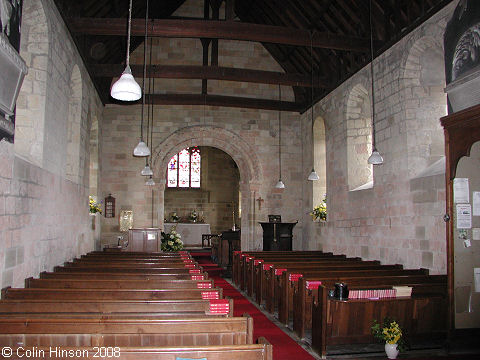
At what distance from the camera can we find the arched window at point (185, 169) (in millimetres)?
20812

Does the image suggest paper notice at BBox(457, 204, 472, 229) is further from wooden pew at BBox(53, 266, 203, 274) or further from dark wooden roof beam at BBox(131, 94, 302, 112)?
dark wooden roof beam at BBox(131, 94, 302, 112)

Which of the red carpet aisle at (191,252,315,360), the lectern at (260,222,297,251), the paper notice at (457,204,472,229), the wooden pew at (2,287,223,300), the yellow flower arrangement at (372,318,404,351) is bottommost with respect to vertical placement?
the red carpet aisle at (191,252,315,360)

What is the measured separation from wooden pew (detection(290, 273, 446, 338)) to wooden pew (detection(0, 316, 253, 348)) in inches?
94.7

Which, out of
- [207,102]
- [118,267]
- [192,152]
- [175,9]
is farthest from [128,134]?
[192,152]

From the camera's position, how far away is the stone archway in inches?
510

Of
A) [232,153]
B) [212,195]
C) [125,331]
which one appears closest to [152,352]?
[125,331]

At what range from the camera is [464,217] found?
504cm

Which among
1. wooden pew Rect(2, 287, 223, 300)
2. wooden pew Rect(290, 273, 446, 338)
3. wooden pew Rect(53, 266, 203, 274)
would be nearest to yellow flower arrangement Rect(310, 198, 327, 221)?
wooden pew Rect(290, 273, 446, 338)

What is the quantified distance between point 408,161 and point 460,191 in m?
2.45

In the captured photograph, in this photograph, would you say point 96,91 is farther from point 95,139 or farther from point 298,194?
point 298,194

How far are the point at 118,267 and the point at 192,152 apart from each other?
14808mm

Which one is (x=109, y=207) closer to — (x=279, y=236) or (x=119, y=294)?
(x=279, y=236)

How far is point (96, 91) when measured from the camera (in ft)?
36.6

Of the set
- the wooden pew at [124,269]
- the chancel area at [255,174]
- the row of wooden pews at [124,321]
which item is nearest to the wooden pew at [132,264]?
the chancel area at [255,174]
